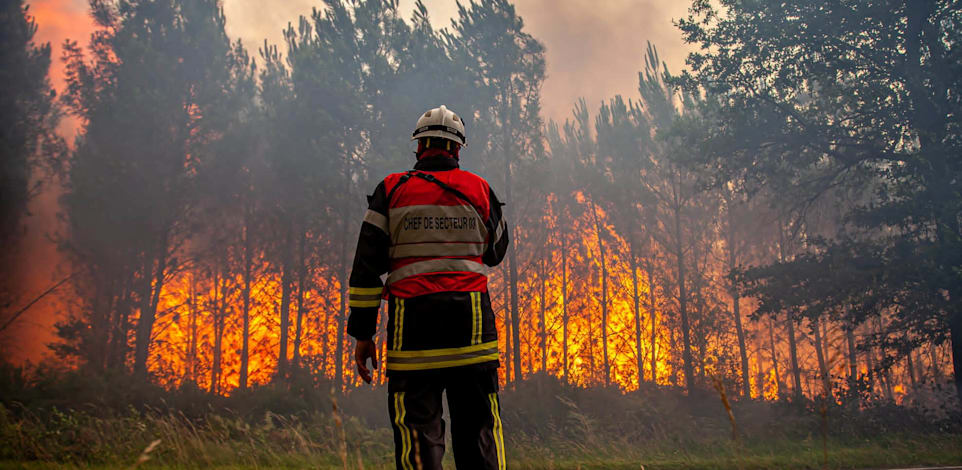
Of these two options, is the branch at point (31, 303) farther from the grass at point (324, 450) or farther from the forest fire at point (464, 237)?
the grass at point (324, 450)

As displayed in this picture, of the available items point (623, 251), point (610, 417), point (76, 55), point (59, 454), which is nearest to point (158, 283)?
point (76, 55)

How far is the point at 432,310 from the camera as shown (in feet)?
9.41

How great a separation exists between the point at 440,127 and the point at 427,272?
89 cm

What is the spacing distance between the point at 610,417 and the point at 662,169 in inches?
435

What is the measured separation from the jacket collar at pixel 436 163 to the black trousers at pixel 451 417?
1.13 meters

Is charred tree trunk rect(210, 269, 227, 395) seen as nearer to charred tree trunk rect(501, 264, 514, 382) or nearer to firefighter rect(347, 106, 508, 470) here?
charred tree trunk rect(501, 264, 514, 382)

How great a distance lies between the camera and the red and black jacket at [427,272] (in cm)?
287

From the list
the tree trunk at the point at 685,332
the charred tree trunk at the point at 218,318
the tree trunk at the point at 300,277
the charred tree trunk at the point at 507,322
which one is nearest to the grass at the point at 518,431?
the tree trunk at the point at 685,332

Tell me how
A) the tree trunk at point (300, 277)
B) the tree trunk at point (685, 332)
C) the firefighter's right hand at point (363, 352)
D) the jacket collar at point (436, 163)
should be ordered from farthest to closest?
the tree trunk at point (300, 277), the tree trunk at point (685, 332), the jacket collar at point (436, 163), the firefighter's right hand at point (363, 352)

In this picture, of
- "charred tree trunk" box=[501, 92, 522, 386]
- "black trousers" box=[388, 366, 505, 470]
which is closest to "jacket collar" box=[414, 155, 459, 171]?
"black trousers" box=[388, 366, 505, 470]

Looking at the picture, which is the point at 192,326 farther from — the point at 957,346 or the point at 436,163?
the point at 957,346

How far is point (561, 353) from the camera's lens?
29969 mm

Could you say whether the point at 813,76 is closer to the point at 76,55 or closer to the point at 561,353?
the point at 561,353

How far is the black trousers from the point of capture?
2.75 meters
